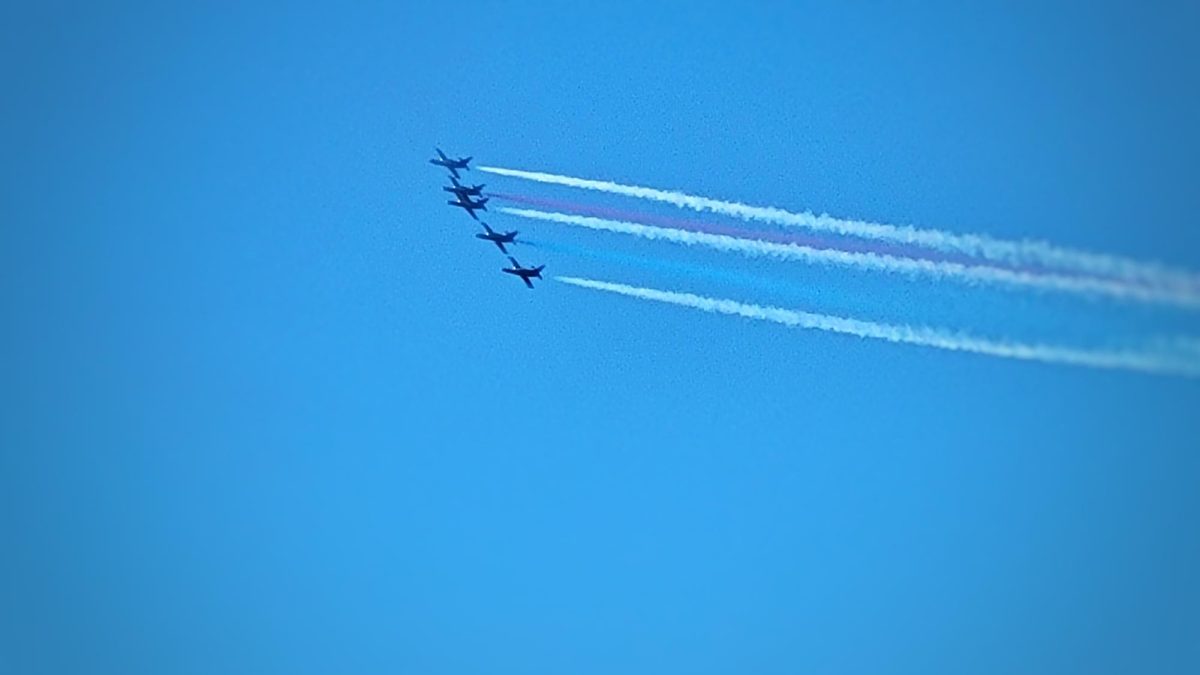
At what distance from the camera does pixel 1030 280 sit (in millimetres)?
10461

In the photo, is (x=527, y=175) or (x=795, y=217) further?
(x=527, y=175)

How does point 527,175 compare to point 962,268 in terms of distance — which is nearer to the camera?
point 962,268

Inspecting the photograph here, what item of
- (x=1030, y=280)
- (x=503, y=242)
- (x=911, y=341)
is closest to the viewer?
(x=1030, y=280)

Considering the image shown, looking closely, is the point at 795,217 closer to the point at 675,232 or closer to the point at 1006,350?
the point at 675,232

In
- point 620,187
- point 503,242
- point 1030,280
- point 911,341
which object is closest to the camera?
point 1030,280

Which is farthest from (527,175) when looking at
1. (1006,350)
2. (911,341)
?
(1006,350)

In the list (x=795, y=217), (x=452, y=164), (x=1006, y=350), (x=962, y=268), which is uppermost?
(x=452, y=164)

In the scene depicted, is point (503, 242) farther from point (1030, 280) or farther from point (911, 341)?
point (1030, 280)

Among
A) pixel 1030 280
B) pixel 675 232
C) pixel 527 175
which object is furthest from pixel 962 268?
pixel 527 175

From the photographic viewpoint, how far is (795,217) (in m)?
12.0

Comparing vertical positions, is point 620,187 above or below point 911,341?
above

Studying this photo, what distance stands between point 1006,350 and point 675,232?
3.50 metres

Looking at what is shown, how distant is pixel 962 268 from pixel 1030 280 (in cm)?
67

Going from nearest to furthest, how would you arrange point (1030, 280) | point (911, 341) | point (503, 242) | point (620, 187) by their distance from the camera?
point (1030, 280) → point (911, 341) → point (620, 187) → point (503, 242)
